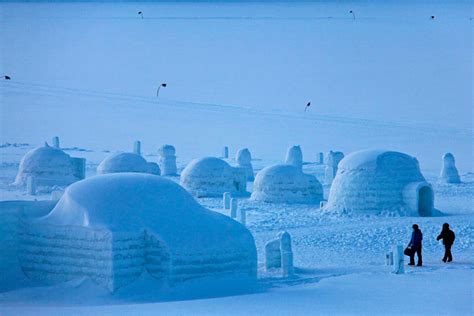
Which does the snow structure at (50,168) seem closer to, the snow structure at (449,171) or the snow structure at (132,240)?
the snow structure at (132,240)

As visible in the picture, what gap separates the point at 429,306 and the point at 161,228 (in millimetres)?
5203

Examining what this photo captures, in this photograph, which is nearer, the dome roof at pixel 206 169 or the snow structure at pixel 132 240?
the snow structure at pixel 132 240

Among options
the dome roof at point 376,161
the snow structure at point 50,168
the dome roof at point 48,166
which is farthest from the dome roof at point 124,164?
the dome roof at point 376,161

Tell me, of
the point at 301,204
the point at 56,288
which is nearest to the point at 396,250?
the point at 56,288

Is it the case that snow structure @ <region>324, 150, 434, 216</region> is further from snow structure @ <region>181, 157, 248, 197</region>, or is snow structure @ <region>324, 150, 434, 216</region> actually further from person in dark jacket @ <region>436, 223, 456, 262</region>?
person in dark jacket @ <region>436, 223, 456, 262</region>

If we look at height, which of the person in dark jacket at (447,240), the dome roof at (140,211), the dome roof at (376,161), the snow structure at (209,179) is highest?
the dome roof at (376,161)

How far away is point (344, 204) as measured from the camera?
28.5 meters

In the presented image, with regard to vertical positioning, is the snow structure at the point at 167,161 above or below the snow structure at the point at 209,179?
above

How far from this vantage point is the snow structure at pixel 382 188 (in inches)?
1100

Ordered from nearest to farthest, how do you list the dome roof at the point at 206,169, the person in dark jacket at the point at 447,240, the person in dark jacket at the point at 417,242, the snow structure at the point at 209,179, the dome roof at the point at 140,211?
1. the dome roof at the point at 140,211
2. the person in dark jacket at the point at 417,242
3. the person in dark jacket at the point at 447,240
4. the snow structure at the point at 209,179
5. the dome roof at the point at 206,169

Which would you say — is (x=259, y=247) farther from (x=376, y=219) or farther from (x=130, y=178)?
(x=376, y=219)

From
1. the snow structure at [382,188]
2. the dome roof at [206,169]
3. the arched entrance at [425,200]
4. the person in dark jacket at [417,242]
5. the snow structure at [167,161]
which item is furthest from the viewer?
the snow structure at [167,161]

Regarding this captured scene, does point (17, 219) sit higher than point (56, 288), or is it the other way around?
point (17, 219)

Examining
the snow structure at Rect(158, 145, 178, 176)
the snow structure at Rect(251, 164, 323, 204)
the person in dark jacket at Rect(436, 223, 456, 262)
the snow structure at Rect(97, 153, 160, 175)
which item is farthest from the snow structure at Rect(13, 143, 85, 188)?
the person in dark jacket at Rect(436, 223, 456, 262)
